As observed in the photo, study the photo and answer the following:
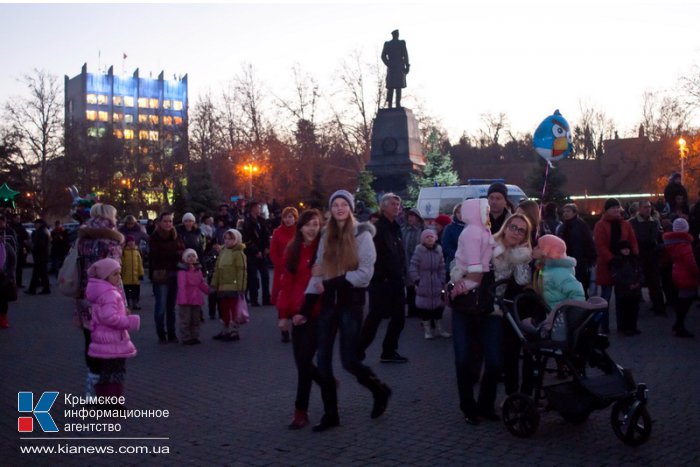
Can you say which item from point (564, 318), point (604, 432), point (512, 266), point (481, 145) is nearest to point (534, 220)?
point (512, 266)

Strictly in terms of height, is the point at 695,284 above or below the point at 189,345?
above

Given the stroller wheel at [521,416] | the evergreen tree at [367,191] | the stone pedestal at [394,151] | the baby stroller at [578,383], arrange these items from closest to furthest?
the baby stroller at [578,383]
the stroller wheel at [521,416]
the stone pedestal at [394,151]
the evergreen tree at [367,191]

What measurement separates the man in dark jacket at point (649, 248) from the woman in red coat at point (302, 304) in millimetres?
7958

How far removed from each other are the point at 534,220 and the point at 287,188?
53.6 metres

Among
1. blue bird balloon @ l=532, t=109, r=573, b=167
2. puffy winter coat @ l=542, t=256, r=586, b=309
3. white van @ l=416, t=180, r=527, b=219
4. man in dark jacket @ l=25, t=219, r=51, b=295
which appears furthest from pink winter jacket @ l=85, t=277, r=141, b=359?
white van @ l=416, t=180, r=527, b=219

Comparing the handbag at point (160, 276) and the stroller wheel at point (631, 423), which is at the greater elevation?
the handbag at point (160, 276)

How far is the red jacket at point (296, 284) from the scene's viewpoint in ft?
22.6

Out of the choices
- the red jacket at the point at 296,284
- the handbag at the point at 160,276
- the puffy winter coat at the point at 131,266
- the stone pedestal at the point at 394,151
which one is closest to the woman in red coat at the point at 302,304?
the red jacket at the point at 296,284

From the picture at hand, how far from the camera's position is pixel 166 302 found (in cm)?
1197

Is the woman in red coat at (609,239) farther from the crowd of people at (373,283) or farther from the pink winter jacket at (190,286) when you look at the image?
the pink winter jacket at (190,286)

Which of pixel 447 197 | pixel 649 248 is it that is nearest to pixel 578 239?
pixel 649 248

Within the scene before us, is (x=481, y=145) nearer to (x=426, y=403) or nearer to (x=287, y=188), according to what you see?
(x=287, y=188)

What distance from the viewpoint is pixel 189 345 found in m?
11.7

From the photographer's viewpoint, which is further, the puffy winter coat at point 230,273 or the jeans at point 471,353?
the puffy winter coat at point 230,273
